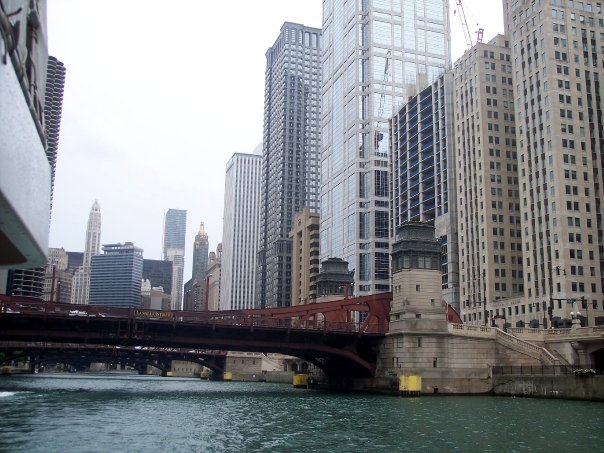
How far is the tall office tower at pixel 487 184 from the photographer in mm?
151000

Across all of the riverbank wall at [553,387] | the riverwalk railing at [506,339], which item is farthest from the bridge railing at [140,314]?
the riverbank wall at [553,387]

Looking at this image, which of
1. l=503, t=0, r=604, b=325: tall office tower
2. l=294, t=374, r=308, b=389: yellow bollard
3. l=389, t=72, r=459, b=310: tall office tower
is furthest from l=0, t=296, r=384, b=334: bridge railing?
l=389, t=72, r=459, b=310: tall office tower

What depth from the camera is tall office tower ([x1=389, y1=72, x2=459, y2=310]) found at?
168 meters

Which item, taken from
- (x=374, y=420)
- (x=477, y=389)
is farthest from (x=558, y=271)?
(x=374, y=420)

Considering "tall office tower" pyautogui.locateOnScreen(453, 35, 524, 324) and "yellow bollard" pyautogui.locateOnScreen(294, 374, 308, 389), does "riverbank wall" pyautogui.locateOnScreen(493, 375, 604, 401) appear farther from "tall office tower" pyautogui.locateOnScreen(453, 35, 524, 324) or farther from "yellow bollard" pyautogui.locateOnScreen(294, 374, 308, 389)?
"tall office tower" pyautogui.locateOnScreen(453, 35, 524, 324)

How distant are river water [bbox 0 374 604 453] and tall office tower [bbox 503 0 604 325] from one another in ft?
214

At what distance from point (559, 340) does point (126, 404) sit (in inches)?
2153

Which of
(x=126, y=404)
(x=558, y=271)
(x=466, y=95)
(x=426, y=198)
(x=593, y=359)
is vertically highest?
(x=466, y=95)

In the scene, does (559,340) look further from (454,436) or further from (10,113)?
(10,113)

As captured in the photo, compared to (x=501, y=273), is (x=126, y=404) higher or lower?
lower

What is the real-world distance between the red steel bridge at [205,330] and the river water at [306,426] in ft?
47.1

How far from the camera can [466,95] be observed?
165125mm

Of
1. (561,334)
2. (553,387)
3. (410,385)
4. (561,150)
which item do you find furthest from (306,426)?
(561,150)

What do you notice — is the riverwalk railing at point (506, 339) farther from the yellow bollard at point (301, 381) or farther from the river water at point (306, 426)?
the yellow bollard at point (301, 381)
